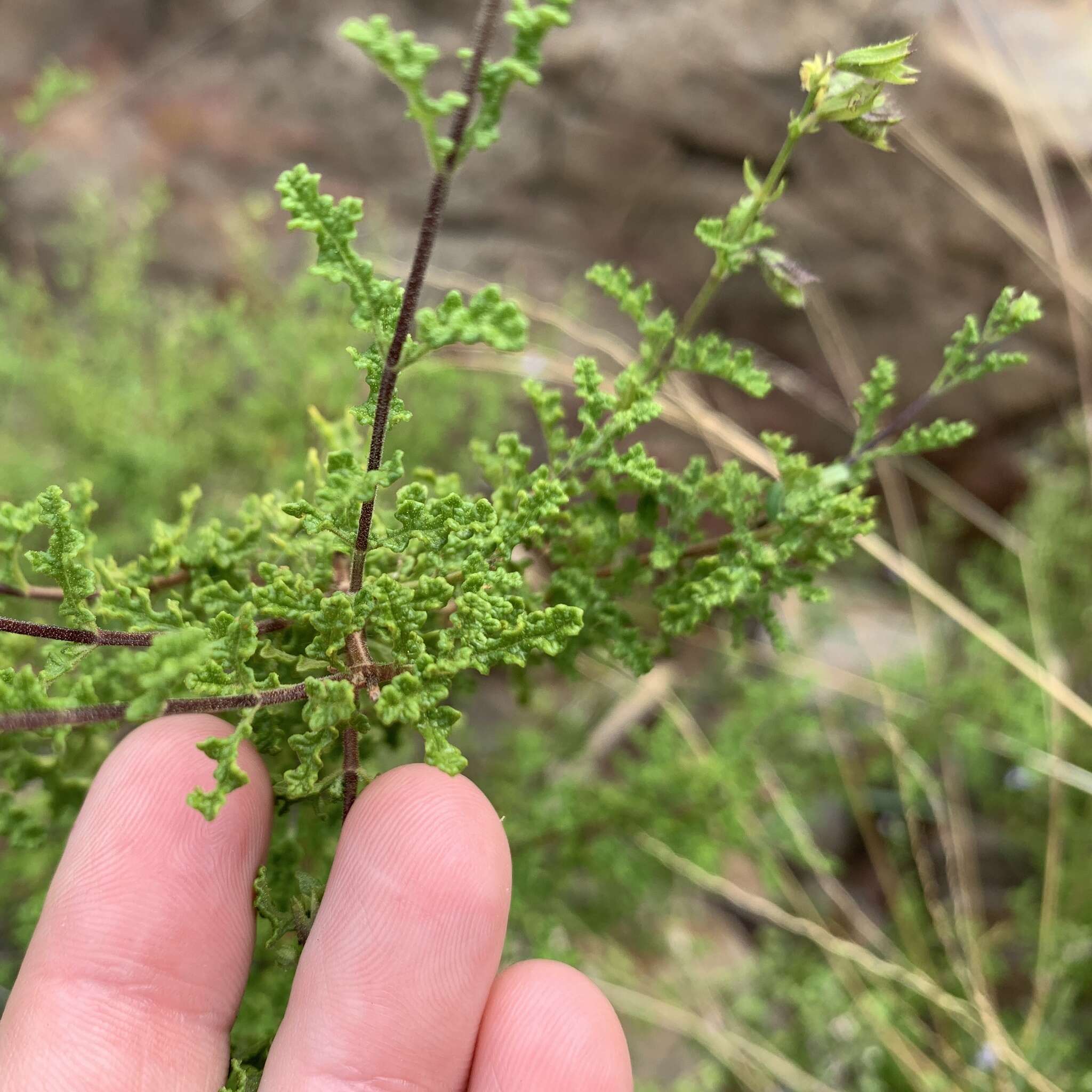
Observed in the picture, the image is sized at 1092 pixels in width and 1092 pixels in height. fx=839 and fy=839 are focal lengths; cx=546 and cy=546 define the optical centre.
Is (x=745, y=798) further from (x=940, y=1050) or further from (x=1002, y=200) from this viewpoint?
(x=1002, y=200)

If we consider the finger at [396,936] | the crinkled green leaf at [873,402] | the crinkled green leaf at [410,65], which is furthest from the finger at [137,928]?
the crinkled green leaf at [873,402]

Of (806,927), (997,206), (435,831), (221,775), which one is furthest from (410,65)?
(997,206)

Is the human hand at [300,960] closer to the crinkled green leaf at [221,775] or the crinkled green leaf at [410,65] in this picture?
the crinkled green leaf at [221,775]

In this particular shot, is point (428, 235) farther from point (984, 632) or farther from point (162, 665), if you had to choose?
point (984, 632)

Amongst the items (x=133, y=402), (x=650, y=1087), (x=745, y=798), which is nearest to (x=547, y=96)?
(x=133, y=402)

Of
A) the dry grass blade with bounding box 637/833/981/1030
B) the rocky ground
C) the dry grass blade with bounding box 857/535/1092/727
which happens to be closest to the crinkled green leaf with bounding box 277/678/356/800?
the dry grass blade with bounding box 637/833/981/1030

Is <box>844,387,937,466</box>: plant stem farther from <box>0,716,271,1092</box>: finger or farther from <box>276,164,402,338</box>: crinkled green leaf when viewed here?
<box>0,716,271,1092</box>: finger
